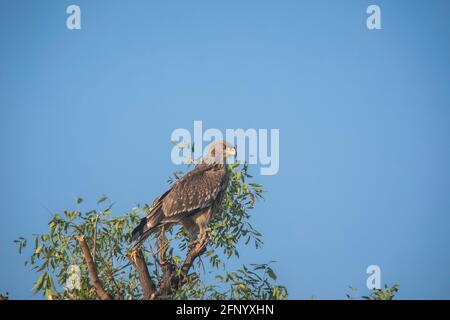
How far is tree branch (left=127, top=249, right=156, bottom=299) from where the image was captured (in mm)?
13391

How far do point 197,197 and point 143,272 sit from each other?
9.42 ft

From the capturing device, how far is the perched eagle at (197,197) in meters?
15.3

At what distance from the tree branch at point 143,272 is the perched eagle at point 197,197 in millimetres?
1032

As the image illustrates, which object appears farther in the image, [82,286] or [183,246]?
[183,246]

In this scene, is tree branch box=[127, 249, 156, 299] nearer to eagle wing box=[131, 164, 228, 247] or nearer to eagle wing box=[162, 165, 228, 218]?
eagle wing box=[131, 164, 228, 247]

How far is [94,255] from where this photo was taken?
44.6 ft

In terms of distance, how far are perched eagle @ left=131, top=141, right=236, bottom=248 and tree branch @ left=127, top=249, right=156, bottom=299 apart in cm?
103

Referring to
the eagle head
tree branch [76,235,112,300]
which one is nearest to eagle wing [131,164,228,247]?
the eagle head

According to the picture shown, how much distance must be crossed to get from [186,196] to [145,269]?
110 inches

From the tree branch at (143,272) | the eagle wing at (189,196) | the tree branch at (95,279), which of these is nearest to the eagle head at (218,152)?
the eagle wing at (189,196)

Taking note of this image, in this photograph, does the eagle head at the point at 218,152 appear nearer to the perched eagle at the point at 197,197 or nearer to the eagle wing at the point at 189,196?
the perched eagle at the point at 197,197

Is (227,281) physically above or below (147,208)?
below
